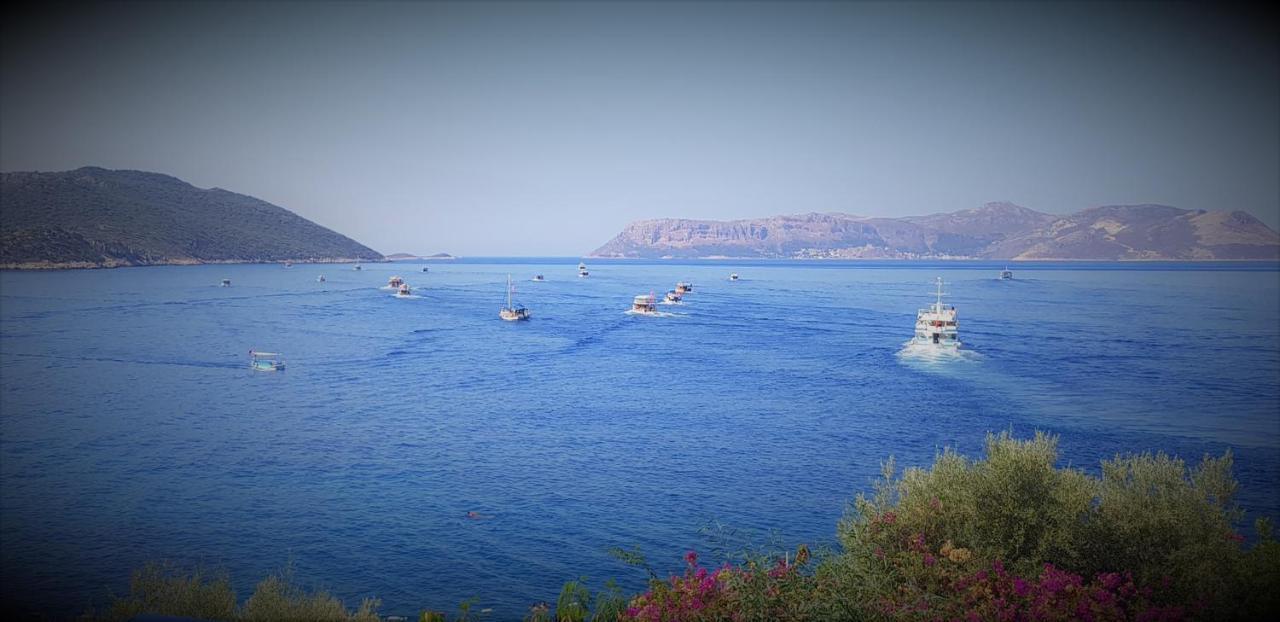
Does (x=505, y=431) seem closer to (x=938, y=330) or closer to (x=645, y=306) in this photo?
(x=938, y=330)

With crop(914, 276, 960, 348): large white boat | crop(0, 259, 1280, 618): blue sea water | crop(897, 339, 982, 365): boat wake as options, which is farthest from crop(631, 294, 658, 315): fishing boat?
crop(897, 339, 982, 365): boat wake

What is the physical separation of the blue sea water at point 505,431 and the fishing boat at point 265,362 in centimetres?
116

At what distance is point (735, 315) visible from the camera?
109000 mm

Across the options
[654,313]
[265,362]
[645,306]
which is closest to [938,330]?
[654,313]

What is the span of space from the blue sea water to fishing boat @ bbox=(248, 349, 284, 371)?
3.80 ft

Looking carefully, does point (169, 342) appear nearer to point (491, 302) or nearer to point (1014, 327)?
point (491, 302)

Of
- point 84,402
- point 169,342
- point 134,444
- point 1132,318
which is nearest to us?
point 134,444

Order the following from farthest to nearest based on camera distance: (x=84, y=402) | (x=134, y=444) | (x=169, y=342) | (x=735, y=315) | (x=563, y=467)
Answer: (x=735, y=315)
(x=169, y=342)
(x=84, y=402)
(x=134, y=444)
(x=563, y=467)

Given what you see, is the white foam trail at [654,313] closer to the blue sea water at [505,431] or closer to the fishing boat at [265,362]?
the blue sea water at [505,431]

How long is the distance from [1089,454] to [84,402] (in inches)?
2239

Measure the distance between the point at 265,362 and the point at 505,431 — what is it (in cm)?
2892

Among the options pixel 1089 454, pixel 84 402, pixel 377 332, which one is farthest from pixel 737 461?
pixel 377 332

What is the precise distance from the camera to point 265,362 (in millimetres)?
58625

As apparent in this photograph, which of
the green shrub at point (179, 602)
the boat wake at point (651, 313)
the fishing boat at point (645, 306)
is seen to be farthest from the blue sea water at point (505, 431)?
the fishing boat at point (645, 306)
